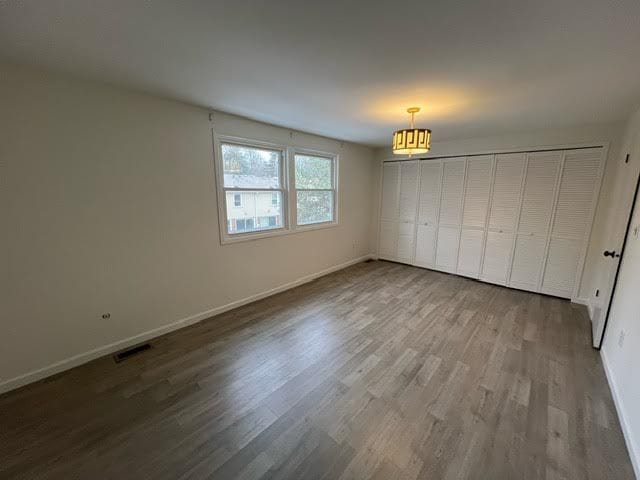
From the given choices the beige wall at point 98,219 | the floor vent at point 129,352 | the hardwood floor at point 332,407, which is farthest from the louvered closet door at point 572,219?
the floor vent at point 129,352

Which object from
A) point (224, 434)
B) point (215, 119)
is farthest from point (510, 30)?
point (224, 434)

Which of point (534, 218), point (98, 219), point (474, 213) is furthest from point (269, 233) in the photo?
point (534, 218)

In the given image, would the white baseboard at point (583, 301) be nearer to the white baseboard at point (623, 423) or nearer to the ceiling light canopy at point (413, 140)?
the white baseboard at point (623, 423)

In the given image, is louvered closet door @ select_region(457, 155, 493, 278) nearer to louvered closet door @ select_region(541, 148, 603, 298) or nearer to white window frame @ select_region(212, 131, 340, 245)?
louvered closet door @ select_region(541, 148, 603, 298)

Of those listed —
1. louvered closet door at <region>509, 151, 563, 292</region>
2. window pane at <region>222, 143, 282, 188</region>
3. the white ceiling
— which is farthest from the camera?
louvered closet door at <region>509, 151, 563, 292</region>

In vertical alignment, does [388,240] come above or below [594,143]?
below

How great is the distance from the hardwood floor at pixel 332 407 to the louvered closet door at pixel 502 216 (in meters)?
1.23

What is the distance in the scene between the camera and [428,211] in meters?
4.72

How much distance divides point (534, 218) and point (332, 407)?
3.81 metres

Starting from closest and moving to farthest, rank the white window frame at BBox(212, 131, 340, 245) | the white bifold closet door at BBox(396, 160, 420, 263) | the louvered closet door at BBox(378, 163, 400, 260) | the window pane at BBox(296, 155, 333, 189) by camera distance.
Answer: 1. the white window frame at BBox(212, 131, 340, 245)
2. the window pane at BBox(296, 155, 333, 189)
3. the white bifold closet door at BBox(396, 160, 420, 263)
4. the louvered closet door at BBox(378, 163, 400, 260)

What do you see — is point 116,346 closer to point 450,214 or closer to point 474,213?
point 450,214

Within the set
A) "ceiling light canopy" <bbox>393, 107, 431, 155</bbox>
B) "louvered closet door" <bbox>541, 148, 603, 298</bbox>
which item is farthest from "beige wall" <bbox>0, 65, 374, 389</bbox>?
"louvered closet door" <bbox>541, 148, 603, 298</bbox>

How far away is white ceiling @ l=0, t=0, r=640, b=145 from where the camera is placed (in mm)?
1218

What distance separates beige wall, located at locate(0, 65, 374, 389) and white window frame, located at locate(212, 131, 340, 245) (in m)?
0.09
